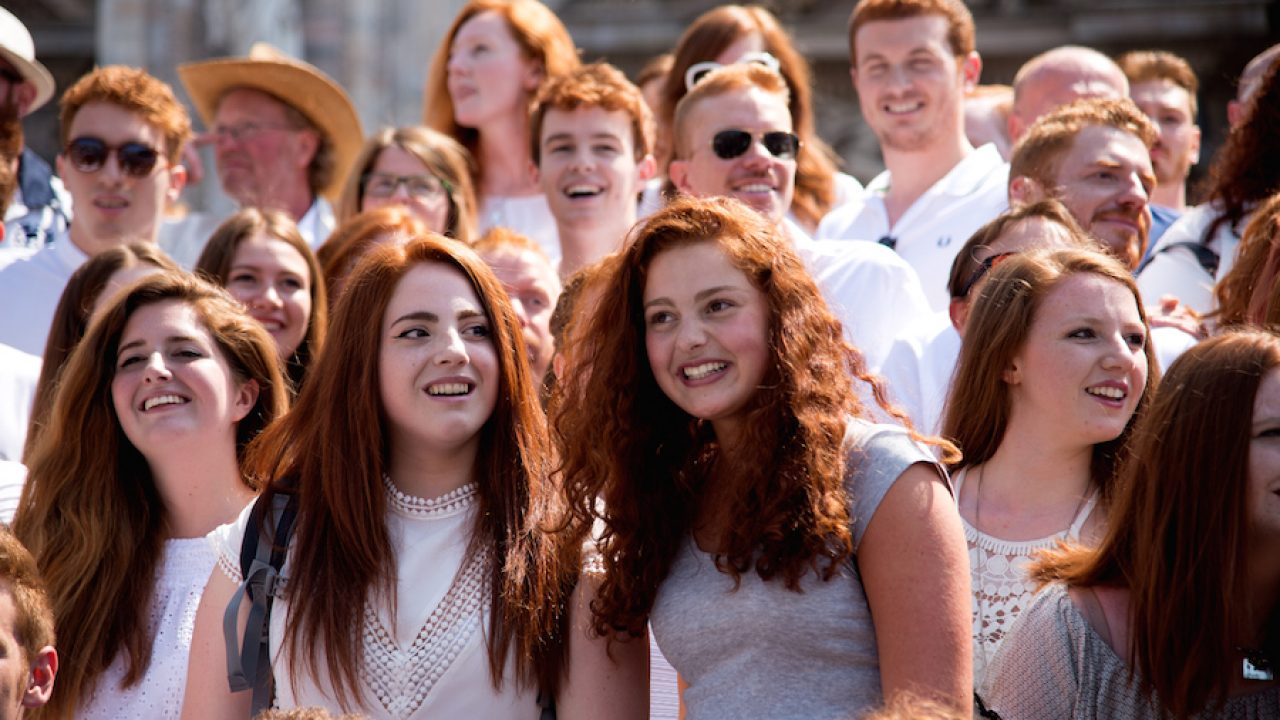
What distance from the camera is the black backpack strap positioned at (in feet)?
11.0

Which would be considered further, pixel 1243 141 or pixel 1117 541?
pixel 1243 141

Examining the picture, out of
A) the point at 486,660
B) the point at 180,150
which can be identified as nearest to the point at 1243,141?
the point at 486,660

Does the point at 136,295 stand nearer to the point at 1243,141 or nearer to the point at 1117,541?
the point at 1117,541

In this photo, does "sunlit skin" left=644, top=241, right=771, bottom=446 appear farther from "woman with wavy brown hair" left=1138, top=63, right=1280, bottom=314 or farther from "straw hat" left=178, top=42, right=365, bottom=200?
"straw hat" left=178, top=42, right=365, bottom=200

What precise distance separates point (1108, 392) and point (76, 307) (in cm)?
276

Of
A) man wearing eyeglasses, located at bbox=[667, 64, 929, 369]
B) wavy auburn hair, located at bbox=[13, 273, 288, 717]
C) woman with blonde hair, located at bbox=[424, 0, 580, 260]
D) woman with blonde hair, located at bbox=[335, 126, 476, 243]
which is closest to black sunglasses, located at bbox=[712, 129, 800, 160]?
man wearing eyeglasses, located at bbox=[667, 64, 929, 369]

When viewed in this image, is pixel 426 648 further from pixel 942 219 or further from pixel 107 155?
pixel 107 155

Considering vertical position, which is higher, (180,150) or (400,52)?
(400,52)

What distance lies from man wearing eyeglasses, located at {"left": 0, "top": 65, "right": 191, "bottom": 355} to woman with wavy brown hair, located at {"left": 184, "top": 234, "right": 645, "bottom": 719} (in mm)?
2258

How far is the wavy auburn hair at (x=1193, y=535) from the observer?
116 inches

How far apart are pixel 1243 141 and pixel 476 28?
9.36 feet

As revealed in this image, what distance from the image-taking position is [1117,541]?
10.2ft

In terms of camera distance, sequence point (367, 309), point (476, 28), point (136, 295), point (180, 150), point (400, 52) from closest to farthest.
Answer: point (367, 309) → point (136, 295) → point (180, 150) → point (476, 28) → point (400, 52)

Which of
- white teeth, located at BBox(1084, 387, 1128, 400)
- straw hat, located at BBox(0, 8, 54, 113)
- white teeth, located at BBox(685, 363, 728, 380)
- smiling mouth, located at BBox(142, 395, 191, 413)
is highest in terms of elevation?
straw hat, located at BBox(0, 8, 54, 113)
